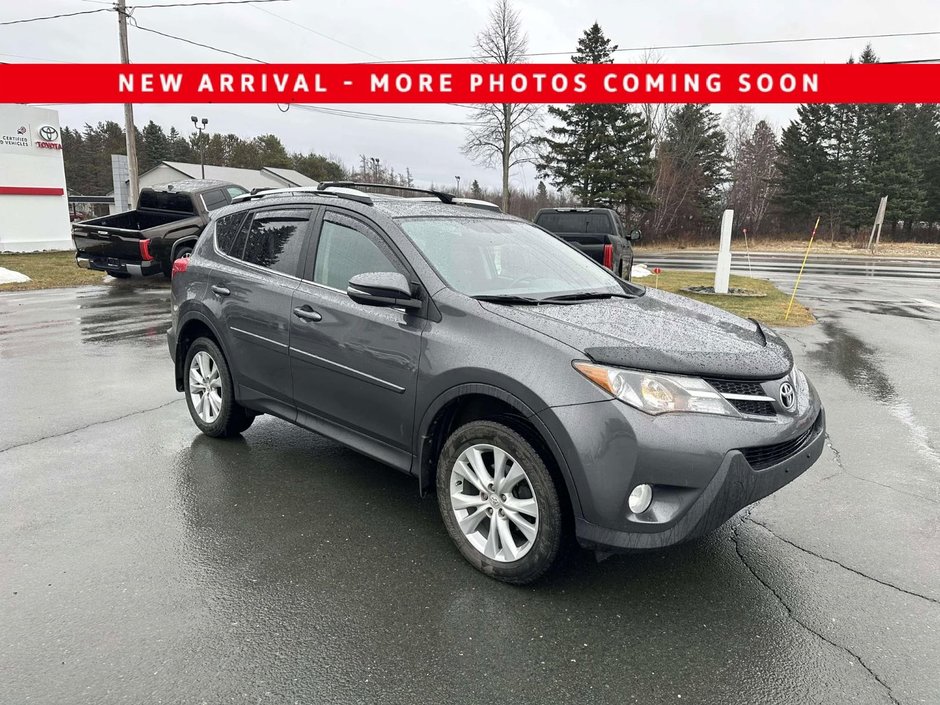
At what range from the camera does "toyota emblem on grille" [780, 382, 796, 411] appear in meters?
3.03

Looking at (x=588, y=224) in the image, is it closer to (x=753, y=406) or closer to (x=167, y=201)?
(x=167, y=201)

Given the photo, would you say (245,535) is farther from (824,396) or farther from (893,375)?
(893,375)

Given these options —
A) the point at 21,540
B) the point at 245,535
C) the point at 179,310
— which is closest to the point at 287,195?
the point at 179,310

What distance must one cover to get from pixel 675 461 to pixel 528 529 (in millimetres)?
759

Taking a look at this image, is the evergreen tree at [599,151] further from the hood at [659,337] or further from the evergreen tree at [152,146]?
the evergreen tree at [152,146]

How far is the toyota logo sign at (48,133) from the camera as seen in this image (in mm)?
24375

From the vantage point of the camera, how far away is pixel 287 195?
15.2 ft

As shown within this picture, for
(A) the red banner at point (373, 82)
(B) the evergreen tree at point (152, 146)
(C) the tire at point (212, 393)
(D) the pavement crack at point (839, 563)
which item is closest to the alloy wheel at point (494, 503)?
(D) the pavement crack at point (839, 563)

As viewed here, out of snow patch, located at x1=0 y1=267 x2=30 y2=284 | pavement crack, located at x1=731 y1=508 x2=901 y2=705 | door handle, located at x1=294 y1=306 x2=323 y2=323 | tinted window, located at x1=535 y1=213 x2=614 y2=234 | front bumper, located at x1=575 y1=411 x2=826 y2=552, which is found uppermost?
tinted window, located at x1=535 y1=213 x2=614 y2=234

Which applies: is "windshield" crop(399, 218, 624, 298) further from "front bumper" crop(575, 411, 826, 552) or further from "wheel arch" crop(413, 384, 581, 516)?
"front bumper" crop(575, 411, 826, 552)

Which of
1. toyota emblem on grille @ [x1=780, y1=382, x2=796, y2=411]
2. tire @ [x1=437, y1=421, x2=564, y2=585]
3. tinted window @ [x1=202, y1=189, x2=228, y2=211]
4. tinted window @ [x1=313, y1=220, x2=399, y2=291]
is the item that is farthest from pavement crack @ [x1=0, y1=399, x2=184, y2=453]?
tinted window @ [x1=202, y1=189, x2=228, y2=211]

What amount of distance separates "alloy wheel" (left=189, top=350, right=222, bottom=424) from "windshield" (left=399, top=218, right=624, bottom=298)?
215 centimetres

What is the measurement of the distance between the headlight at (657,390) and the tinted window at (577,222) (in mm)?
11358

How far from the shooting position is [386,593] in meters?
3.03
